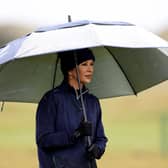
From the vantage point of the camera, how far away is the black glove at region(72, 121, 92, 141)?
3.14 metres

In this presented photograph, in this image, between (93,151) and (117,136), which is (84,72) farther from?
(117,136)

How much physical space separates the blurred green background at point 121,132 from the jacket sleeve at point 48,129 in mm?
3661

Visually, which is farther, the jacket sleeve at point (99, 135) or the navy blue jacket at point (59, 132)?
the jacket sleeve at point (99, 135)

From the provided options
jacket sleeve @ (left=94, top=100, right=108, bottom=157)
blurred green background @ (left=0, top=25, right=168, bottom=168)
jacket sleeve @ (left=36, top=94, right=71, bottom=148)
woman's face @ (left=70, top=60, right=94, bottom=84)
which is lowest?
blurred green background @ (left=0, top=25, right=168, bottom=168)

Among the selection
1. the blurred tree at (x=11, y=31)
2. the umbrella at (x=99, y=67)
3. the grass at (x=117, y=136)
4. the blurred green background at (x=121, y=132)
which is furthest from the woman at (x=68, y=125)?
the blurred tree at (x=11, y=31)

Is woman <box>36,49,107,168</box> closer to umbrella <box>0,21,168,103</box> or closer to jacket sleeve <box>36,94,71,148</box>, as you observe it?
jacket sleeve <box>36,94,71,148</box>

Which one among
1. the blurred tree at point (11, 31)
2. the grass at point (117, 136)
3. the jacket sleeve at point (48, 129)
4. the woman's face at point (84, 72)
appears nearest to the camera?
the jacket sleeve at point (48, 129)

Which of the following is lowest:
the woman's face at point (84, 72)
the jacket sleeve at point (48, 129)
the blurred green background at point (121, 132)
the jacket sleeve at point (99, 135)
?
the blurred green background at point (121, 132)

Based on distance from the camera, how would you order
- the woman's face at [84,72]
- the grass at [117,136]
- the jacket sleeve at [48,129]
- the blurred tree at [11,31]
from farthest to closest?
the blurred tree at [11,31] < the grass at [117,136] < the woman's face at [84,72] < the jacket sleeve at [48,129]

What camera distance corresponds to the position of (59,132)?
10.4ft

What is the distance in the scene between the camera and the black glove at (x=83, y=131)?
10.3 ft

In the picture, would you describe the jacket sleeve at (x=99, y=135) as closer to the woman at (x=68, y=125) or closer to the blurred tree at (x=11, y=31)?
the woman at (x=68, y=125)

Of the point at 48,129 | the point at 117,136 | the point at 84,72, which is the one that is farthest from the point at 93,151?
the point at 117,136

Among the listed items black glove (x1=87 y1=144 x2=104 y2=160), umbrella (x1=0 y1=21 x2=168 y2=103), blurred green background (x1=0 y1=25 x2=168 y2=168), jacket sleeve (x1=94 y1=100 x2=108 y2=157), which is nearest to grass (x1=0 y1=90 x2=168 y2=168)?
blurred green background (x1=0 y1=25 x2=168 y2=168)
